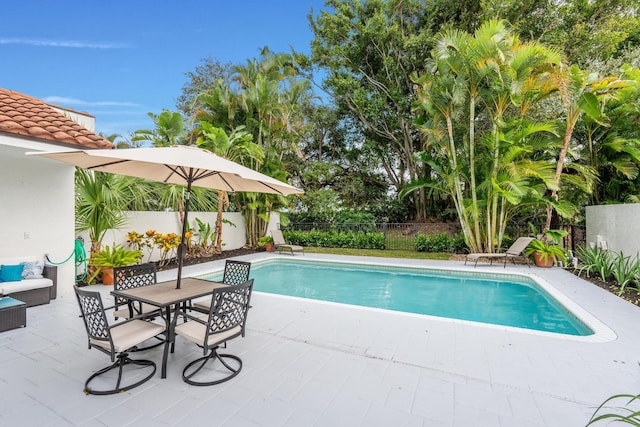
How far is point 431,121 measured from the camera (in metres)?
11.1

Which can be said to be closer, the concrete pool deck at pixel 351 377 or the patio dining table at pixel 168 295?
the concrete pool deck at pixel 351 377

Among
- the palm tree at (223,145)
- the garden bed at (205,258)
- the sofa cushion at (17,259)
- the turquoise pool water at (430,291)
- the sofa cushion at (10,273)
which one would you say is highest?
the palm tree at (223,145)

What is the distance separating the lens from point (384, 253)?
13383mm

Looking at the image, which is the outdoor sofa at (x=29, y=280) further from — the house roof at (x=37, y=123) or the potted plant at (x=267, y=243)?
the potted plant at (x=267, y=243)

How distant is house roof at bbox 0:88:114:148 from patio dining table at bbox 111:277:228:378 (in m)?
3.54

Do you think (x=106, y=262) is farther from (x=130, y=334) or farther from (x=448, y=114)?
(x=448, y=114)

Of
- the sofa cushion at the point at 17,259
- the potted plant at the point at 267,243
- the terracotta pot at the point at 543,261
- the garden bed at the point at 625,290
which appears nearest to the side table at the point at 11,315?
the sofa cushion at the point at 17,259

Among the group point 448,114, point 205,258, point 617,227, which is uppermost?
point 448,114

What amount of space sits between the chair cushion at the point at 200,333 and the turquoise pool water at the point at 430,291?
14.1 feet

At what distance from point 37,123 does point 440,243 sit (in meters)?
12.9

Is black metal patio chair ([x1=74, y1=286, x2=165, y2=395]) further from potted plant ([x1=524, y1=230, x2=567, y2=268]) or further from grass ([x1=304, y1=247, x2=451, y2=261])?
potted plant ([x1=524, y1=230, x2=567, y2=268])

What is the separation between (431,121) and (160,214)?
33.3 ft

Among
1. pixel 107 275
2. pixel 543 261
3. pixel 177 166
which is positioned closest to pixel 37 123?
pixel 107 275

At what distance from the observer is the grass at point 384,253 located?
12.3 metres
